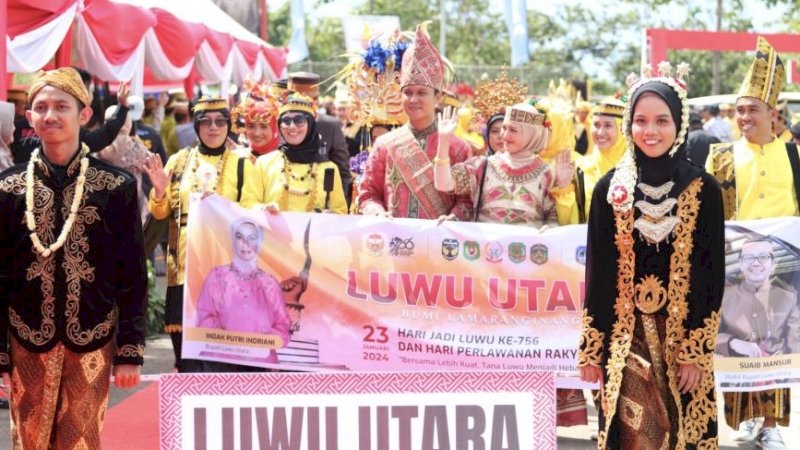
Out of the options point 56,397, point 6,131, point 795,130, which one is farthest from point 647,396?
point 795,130

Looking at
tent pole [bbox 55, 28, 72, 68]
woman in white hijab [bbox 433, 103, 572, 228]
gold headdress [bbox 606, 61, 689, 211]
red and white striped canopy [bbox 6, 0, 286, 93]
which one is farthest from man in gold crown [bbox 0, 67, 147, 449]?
tent pole [bbox 55, 28, 72, 68]

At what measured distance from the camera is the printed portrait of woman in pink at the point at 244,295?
7.90 meters

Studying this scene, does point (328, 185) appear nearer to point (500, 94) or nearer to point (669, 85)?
point (500, 94)

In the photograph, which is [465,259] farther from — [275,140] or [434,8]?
[434,8]

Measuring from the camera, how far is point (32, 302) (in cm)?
507

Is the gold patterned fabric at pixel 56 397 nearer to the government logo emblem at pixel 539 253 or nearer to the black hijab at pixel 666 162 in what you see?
the black hijab at pixel 666 162

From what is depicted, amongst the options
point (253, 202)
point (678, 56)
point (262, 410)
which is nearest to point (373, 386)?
point (262, 410)

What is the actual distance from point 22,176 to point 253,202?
310cm

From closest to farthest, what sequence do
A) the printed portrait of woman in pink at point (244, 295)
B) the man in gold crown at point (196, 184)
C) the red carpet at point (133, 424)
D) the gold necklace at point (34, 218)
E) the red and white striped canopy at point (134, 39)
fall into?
the gold necklace at point (34, 218) → the red carpet at point (133, 424) → the printed portrait of woman in pink at point (244, 295) → the man in gold crown at point (196, 184) → the red and white striped canopy at point (134, 39)

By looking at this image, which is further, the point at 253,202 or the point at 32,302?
the point at 253,202

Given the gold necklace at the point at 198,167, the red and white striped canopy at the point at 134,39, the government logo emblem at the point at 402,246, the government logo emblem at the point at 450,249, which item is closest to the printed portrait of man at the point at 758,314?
the government logo emblem at the point at 450,249

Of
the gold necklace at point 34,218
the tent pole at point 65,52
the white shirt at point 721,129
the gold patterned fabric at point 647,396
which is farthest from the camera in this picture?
the white shirt at point 721,129

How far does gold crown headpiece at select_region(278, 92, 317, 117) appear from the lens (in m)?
8.61

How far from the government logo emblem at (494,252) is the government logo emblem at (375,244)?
584 mm
